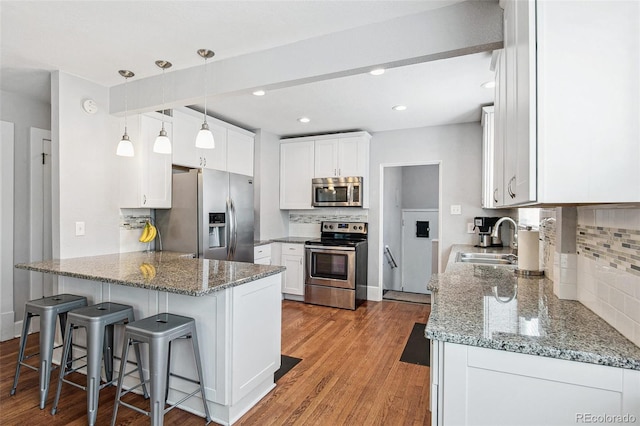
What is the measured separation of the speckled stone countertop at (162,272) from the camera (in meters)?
1.87

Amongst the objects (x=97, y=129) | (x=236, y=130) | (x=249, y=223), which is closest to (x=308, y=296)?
(x=249, y=223)

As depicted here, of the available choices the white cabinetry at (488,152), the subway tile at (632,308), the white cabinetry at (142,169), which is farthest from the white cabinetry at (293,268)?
the subway tile at (632,308)

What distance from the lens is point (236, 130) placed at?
429 centimetres

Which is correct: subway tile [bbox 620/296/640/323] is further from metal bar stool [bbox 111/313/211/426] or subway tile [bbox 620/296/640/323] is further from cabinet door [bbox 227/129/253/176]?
cabinet door [bbox 227/129/253/176]

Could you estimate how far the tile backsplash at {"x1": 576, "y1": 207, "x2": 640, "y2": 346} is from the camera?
104cm

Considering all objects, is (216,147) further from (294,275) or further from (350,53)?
(350,53)

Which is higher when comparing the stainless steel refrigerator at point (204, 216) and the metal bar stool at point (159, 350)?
the stainless steel refrigerator at point (204, 216)

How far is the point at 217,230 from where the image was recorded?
3500mm

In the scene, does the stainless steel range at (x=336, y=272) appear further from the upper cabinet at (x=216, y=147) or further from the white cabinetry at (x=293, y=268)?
the upper cabinet at (x=216, y=147)

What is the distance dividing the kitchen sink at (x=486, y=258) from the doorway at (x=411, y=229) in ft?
6.94

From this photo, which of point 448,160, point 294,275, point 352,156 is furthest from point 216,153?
point 448,160

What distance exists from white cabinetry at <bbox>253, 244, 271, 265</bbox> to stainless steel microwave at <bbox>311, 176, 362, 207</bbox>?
2.96 ft

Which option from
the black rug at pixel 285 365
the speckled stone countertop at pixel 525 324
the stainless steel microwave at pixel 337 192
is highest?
the stainless steel microwave at pixel 337 192

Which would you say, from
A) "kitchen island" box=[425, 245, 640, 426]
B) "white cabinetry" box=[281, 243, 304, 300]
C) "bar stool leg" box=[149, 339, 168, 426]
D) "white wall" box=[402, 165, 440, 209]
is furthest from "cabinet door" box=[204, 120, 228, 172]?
"white wall" box=[402, 165, 440, 209]
